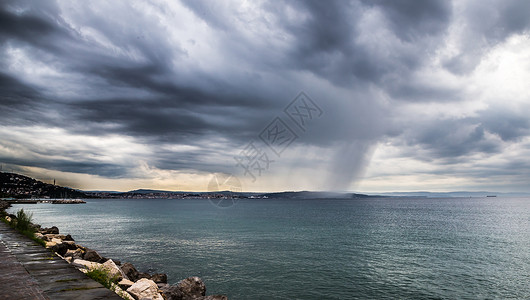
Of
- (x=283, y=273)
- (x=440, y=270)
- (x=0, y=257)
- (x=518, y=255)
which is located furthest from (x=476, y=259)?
(x=0, y=257)

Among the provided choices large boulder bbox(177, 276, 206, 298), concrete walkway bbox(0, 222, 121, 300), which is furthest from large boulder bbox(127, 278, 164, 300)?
concrete walkway bbox(0, 222, 121, 300)

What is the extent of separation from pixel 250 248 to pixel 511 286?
25.5 meters

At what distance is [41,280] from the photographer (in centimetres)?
1009

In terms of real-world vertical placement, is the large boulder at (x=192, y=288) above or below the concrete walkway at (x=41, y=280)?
below

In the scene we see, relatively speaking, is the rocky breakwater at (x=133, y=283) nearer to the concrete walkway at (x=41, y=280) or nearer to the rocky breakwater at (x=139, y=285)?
the rocky breakwater at (x=139, y=285)

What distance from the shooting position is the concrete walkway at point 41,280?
8.62 m

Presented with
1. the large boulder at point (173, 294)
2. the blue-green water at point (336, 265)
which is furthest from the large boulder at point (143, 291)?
the blue-green water at point (336, 265)

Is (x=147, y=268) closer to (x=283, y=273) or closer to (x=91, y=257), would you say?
(x=91, y=257)

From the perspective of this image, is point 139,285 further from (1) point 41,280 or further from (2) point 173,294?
(1) point 41,280

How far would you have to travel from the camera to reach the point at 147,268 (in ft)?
90.4

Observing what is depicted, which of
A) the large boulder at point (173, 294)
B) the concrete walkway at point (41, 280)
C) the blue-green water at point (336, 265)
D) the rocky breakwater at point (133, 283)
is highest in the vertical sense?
the concrete walkway at point (41, 280)

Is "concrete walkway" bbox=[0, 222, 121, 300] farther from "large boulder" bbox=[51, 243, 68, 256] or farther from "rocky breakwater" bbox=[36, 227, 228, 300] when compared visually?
"large boulder" bbox=[51, 243, 68, 256]

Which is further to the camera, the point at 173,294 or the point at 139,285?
the point at 173,294

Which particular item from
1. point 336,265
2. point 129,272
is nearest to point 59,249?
point 129,272
